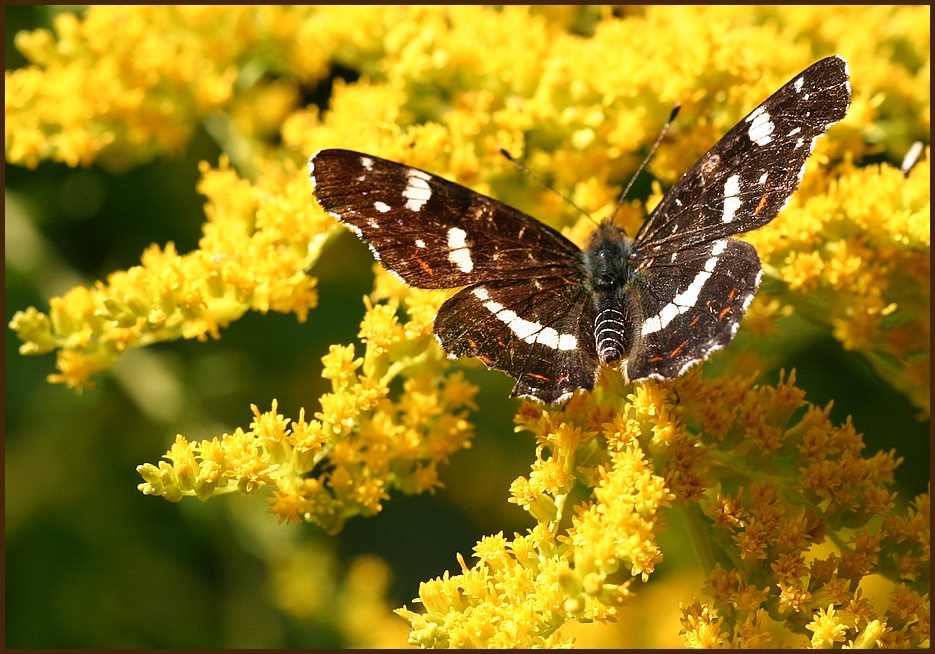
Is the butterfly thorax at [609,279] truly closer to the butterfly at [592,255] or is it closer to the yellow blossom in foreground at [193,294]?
→ the butterfly at [592,255]

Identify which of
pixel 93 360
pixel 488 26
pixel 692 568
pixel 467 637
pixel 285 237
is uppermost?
pixel 488 26

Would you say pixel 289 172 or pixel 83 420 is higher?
pixel 289 172

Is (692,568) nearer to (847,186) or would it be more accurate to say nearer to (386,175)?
(847,186)

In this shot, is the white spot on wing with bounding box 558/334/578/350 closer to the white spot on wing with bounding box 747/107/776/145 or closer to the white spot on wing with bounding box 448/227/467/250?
the white spot on wing with bounding box 448/227/467/250

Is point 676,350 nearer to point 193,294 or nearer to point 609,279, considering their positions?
point 609,279

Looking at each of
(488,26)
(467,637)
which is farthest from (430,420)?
(488,26)

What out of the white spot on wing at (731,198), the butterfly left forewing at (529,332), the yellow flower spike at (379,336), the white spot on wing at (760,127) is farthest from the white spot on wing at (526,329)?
the white spot on wing at (760,127)
